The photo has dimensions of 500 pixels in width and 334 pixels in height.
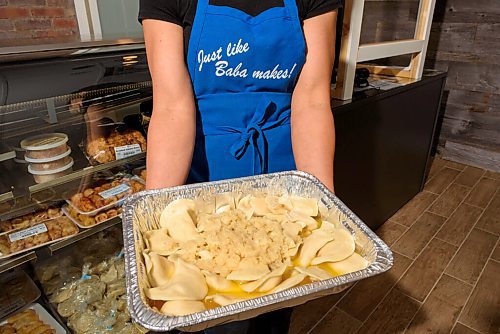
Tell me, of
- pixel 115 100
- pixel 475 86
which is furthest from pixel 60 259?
pixel 475 86

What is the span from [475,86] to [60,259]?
9.79 ft

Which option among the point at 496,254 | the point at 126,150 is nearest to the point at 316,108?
the point at 126,150

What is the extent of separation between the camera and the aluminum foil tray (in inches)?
19.0

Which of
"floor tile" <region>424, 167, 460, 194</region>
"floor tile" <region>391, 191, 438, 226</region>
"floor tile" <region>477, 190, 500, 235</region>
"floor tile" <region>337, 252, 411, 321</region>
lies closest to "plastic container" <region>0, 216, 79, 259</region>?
"floor tile" <region>337, 252, 411, 321</region>

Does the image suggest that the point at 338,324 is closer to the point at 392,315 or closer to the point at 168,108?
the point at 392,315

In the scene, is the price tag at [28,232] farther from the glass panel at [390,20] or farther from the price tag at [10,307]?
the glass panel at [390,20]

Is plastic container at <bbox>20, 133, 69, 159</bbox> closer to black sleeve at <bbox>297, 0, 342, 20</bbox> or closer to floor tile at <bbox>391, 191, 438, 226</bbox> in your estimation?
black sleeve at <bbox>297, 0, 342, 20</bbox>

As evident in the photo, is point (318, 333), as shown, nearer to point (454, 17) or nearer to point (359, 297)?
point (359, 297)

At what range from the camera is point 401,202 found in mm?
2303

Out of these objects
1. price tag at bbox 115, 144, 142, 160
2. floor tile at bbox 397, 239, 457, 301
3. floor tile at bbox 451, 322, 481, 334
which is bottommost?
floor tile at bbox 451, 322, 481, 334

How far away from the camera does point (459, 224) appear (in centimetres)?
217

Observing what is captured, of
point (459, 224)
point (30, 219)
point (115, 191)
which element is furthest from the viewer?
point (459, 224)

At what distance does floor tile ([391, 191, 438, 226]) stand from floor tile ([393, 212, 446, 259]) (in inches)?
1.6

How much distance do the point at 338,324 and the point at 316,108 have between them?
3.43ft
